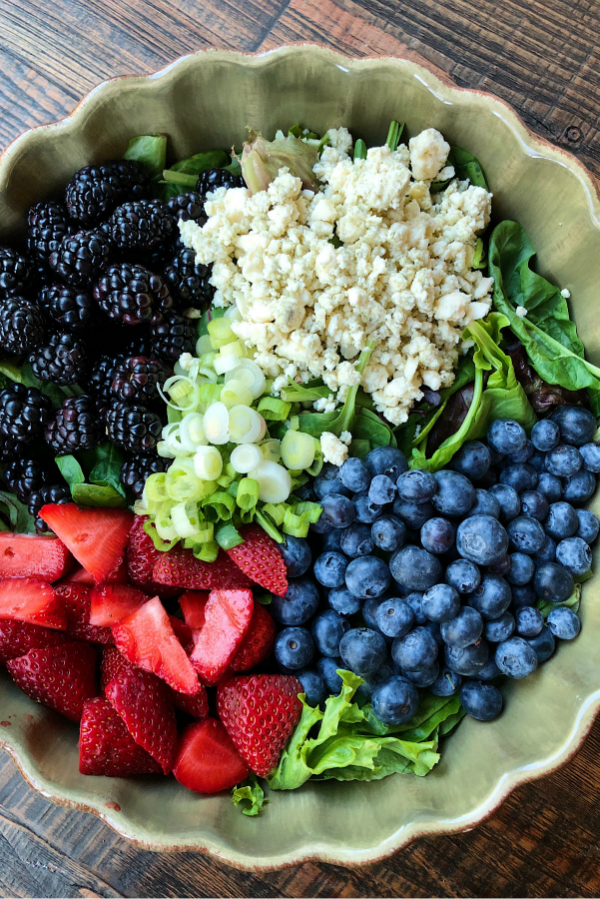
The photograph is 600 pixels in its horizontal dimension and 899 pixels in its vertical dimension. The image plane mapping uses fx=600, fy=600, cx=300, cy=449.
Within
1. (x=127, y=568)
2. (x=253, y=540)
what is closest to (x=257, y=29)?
(x=253, y=540)

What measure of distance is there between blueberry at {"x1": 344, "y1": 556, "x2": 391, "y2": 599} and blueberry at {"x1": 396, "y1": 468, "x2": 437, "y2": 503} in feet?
0.54

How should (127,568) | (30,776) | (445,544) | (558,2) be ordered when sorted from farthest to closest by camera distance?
1. (558,2)
2. (127,568)
3. (445,544)
4. (30,776)

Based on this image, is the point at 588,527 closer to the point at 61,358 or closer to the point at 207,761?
the point at 207,761

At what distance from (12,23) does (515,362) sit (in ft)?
5.36

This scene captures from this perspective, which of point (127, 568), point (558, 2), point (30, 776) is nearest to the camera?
point (30, 776)

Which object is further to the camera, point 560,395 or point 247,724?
point 560,395

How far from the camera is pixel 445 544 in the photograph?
133 centimetres

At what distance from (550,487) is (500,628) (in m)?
0.36

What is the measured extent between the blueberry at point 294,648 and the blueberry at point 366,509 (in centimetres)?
30

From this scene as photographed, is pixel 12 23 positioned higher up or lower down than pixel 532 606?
higher up

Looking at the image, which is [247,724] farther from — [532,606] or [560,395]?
[560,395]

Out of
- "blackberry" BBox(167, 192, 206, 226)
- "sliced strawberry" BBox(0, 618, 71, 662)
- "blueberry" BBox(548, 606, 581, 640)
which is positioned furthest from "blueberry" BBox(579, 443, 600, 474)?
"sliced strawberry" BBox(0, 618, 71, 662)

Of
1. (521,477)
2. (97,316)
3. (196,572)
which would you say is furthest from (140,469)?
(521,477)

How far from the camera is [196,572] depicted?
141 cm
